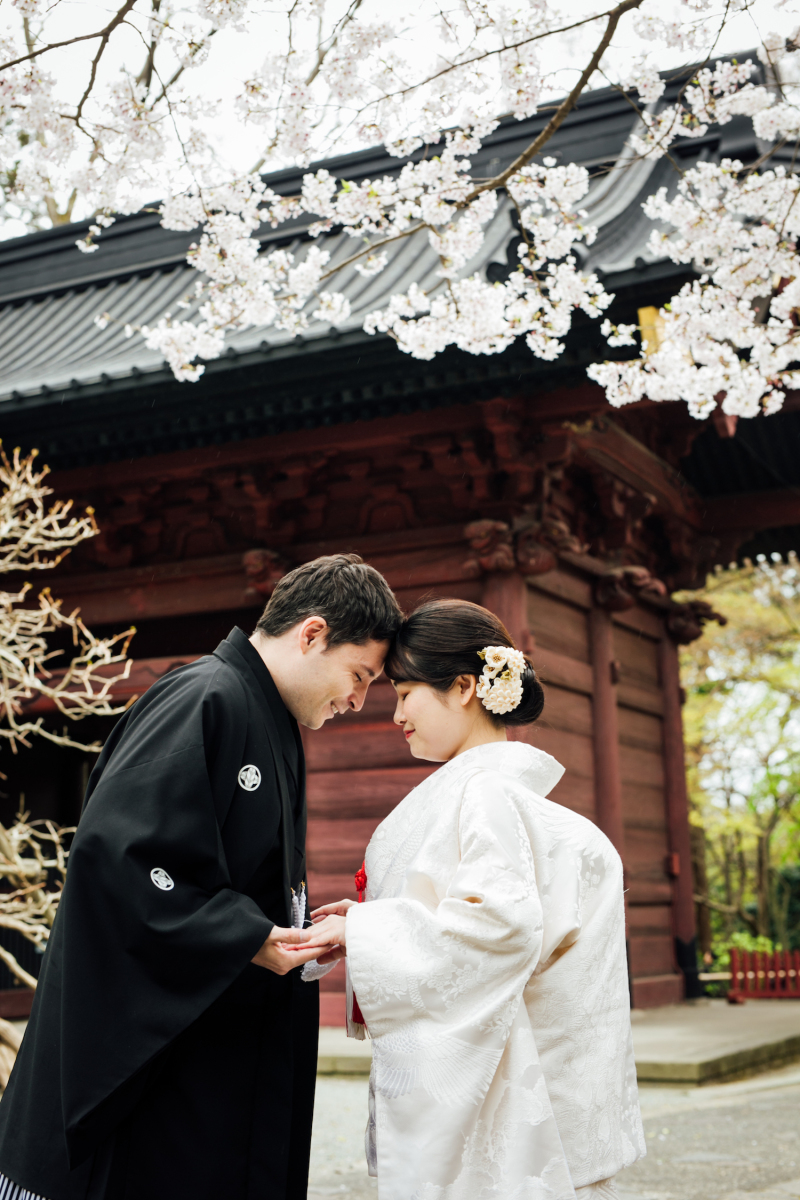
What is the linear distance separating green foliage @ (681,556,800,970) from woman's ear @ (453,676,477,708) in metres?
11.8

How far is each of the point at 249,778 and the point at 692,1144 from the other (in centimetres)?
353

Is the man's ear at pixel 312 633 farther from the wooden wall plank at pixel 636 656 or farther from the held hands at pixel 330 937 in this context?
the wooden wall plank at pixel 636 656

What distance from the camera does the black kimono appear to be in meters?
1.87

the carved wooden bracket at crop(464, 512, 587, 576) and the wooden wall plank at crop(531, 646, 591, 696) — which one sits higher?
the carved wooden bracket at crop(464, 512, 587, 576)

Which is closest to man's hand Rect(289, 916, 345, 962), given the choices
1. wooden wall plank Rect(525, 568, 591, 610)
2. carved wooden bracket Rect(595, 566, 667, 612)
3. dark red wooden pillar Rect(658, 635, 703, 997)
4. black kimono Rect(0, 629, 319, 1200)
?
black kimono Rect(0, 629, 319, 1200)

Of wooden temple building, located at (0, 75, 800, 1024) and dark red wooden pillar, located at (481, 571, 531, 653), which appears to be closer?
wooden temple building, located at (0, 75, 800, 1024)

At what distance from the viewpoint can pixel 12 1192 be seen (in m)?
1.96

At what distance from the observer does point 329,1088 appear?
222 inches

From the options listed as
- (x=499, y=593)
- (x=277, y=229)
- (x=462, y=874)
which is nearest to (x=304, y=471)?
(x=499, y=593)

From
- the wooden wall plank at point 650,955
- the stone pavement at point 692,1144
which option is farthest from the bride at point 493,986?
the wooden wall plank at point 650,955

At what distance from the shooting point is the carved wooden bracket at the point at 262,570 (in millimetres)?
6910

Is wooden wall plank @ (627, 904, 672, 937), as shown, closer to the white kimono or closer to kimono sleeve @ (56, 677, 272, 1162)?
the white kimono

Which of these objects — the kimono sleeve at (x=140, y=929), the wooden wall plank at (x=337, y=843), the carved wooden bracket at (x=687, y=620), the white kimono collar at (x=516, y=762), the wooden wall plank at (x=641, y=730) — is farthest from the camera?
the carved wooden bracket at (x=687, y=620)

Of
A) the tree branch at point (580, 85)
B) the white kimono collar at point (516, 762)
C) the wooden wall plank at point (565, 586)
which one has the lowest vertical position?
the white kimono collar at point (516, 762)
